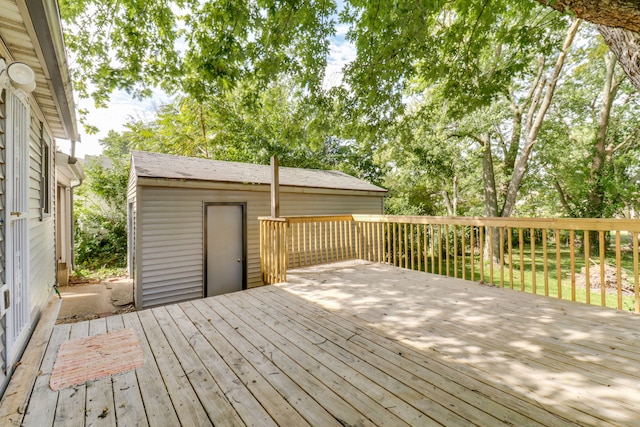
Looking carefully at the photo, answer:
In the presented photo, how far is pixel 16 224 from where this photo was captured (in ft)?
7.36

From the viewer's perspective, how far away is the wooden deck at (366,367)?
1.64 meters

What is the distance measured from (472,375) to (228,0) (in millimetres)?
4717

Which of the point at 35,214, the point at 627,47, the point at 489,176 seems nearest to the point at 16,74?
the point at 35,214

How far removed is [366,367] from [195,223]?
4913 millimetres

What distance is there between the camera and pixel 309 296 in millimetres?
3900

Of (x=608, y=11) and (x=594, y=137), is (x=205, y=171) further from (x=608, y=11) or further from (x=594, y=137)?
(x=594, y=137)

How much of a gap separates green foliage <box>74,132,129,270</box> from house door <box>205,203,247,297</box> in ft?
20.9

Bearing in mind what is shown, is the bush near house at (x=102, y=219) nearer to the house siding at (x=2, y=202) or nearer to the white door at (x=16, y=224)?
the white door at (x=16, y=224)

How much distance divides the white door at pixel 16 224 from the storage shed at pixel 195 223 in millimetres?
2811

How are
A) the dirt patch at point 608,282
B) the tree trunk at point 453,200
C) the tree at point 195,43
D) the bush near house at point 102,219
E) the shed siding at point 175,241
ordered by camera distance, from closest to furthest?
the tree at point 195,43 < the shed siding at point 175,241 < the dirt patch at point 608,282 < the bush near house at point 102,219 < the tree trunk at point 453,200

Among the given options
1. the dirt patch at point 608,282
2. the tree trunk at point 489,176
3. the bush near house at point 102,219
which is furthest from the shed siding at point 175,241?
the tree trunk at point 489,176

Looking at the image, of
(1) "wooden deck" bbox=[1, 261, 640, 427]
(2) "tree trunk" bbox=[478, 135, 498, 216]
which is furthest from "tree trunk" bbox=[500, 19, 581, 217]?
(1) "wooden deck" bbox=[1, 261, 640, 427]

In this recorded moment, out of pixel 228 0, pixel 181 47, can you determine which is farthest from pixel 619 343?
pixel 181 47

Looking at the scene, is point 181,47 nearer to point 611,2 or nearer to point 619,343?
point 611,2
